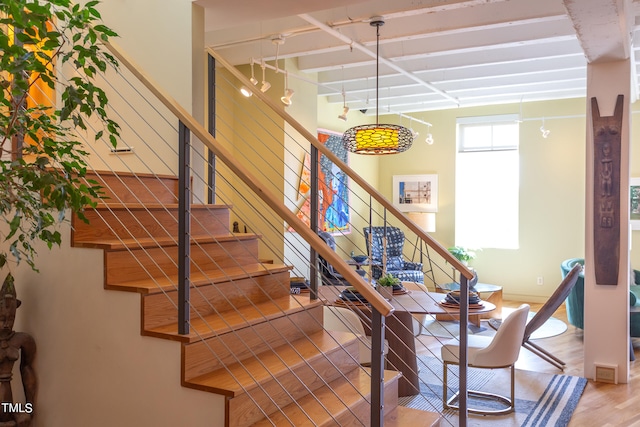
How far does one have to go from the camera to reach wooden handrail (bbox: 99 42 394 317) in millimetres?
1995

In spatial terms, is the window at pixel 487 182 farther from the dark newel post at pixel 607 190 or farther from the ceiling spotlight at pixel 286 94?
the dark newel post at pixel 607 190

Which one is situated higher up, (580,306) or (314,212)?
(314,212)

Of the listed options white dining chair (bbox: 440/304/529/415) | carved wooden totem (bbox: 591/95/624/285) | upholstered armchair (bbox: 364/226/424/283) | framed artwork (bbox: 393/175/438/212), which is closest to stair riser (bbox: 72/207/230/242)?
white dining chair (bbox: 440/304/529/415)

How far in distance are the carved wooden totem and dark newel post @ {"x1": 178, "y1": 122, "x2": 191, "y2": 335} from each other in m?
3.73

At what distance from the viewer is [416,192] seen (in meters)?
10.1

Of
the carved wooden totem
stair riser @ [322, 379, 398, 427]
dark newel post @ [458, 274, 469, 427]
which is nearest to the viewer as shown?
Answer: stair riser @ [322, 379, 398, 427]

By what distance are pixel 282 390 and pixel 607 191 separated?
138 inches

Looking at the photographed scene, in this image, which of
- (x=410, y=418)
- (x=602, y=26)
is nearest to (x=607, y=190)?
(x=602, y=26)

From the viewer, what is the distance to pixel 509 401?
14.4 feet

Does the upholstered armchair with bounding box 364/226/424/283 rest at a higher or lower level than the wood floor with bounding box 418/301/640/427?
higher

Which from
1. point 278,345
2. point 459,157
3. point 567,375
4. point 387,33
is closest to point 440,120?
point 459,157

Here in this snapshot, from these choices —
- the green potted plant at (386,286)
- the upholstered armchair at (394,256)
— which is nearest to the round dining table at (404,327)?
the green potted plant at (386,286)

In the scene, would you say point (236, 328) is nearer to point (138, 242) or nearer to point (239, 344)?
point (239, 344)

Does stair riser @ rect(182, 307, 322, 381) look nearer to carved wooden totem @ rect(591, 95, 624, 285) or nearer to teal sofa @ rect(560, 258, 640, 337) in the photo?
carved wooden totem @ rect(591, 95, 624, 285)
